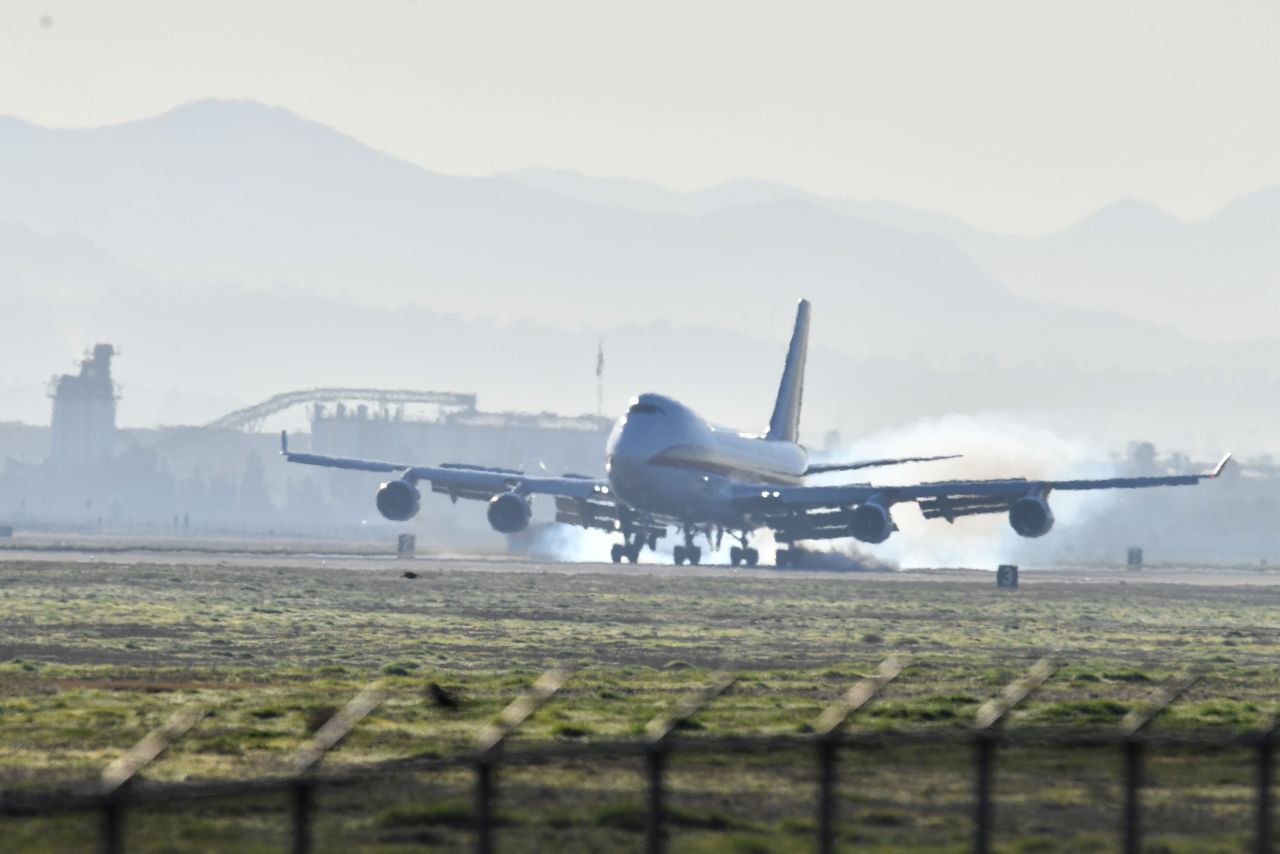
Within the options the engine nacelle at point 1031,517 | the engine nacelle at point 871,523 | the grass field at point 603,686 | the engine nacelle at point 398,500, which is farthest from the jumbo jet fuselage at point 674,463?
the engine nacelle at point 1031,517

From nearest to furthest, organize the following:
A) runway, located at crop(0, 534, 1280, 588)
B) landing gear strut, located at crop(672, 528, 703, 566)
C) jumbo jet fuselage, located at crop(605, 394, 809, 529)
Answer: runway, located at crop(0, 534, 1280, 588) → jumbo jet fuselage, located at crop(605, 394, 809, 529) → landing gear strut, located at crop(672, 528, 703, 566)

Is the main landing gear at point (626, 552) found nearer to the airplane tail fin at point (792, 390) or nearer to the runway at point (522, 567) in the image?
the runway at point (522, 567)

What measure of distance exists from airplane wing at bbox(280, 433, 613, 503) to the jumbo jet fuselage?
4992mm

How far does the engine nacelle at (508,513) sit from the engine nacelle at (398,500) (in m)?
3.96

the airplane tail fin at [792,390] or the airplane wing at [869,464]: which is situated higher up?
the airplane tail fin at [792,390]

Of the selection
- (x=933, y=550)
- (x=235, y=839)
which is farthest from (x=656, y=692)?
(x=933, y=550)

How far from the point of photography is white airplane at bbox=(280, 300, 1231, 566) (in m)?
99.7

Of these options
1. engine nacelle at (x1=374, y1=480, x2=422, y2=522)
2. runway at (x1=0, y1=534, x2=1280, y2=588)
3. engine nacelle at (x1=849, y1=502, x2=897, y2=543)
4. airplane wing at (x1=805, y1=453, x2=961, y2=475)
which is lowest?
runway at (x1=0, y1=534, x2=1280, y2=588)

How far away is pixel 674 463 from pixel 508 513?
405 inches

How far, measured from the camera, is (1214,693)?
1639 inches

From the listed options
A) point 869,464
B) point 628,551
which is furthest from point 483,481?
point 869,464

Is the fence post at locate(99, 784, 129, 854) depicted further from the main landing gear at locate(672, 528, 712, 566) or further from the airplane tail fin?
the airplane tail fin

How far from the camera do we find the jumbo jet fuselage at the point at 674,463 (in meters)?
98.6

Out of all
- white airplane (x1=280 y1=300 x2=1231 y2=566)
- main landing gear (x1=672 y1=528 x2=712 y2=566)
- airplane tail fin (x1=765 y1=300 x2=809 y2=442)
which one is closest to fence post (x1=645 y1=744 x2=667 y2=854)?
white airplane (x1=280 y1=300 x2=1231 y2=566)
